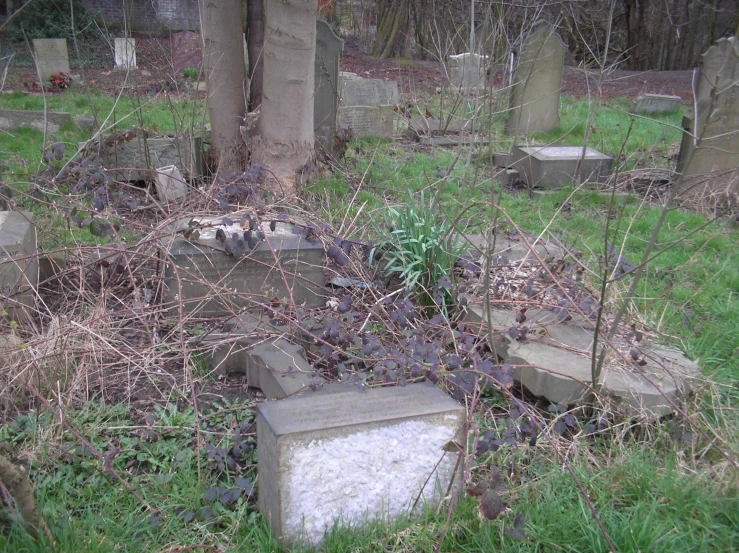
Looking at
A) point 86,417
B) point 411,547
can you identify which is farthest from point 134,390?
point 411,547

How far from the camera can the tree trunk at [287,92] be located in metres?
5.49

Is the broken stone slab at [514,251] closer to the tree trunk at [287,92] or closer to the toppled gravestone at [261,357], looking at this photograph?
the toppled gravestone at [261,357]

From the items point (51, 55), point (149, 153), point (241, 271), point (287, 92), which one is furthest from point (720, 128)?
point (51, 55)

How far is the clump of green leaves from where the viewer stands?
393cm

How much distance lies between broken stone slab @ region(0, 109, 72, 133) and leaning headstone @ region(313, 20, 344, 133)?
134 inches

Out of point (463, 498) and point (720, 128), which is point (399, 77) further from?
point (463, 498)

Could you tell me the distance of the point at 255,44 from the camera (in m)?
7.10

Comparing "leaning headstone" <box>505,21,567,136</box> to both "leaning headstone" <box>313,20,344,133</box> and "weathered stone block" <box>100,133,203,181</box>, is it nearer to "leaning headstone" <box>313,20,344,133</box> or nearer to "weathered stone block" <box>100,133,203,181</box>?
"leaning headstone" <box>313,20,344,133</box>

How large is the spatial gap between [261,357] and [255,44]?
4924 mm

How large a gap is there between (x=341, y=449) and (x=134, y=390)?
144 cm

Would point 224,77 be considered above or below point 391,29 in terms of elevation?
below

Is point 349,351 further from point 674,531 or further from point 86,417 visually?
point 674,531

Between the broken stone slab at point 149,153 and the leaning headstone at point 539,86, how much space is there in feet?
14.4

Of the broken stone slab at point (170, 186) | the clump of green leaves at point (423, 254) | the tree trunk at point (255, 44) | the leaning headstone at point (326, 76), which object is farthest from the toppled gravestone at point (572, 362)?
the tree trunk at point (255, 44)
